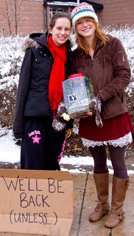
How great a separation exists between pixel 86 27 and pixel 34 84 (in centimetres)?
70

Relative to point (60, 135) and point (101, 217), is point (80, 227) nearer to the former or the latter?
point (101, 217)

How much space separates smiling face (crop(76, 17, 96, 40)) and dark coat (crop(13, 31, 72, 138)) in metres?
0.35

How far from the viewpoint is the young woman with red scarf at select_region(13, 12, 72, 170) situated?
2.08 meters

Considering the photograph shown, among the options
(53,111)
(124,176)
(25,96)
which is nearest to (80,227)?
(124,176)

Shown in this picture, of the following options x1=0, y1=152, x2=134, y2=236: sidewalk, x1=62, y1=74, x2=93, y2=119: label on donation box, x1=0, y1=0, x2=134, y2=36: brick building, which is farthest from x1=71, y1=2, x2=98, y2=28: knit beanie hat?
x1=0, y1=0, x2=134, y2=36: brick building

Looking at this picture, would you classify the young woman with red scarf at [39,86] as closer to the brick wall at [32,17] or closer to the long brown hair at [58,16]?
the long brown hair at [58,16]

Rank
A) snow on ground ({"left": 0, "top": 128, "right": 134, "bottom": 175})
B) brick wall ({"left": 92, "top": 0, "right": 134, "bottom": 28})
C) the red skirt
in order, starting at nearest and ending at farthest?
1. the red skirt
2. snow on ground ({"left": 0, "top": 128, "right": 134, "bottom": 175})
3. brick wall ({"left": 92, "top": 0, "right": 134, "bottom": 28})

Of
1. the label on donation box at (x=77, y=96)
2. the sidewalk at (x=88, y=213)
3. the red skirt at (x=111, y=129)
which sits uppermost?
the label on donation box at (x=77, y=96)

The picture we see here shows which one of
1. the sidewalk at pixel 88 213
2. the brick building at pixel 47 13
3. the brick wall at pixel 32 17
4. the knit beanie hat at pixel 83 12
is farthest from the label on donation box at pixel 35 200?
the brick wall at pixel 32 17

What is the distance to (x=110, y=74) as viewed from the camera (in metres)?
2.01

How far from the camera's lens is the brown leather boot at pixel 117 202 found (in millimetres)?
2105

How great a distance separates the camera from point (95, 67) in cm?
203

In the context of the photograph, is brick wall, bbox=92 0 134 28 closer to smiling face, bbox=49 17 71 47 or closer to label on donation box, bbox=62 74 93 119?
smiling face, bbox=49 17 71 47

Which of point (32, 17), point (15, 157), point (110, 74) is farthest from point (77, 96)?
point (32, 17)
